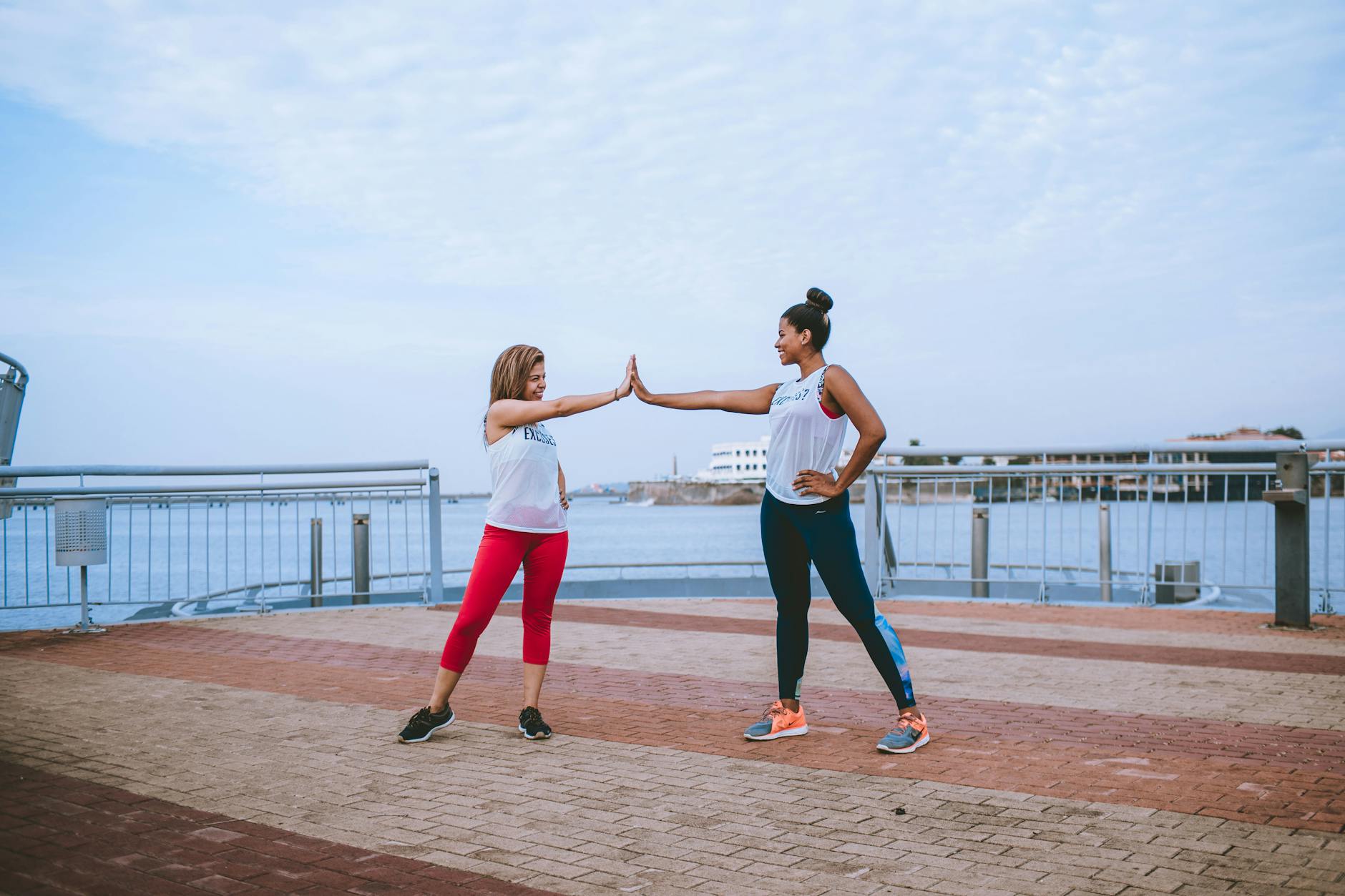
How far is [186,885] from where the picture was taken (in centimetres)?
299

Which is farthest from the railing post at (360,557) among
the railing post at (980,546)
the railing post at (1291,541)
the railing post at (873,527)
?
the railing post at (1291,541)

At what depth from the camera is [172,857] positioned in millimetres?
3219

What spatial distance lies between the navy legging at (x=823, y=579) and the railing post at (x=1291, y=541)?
537cm

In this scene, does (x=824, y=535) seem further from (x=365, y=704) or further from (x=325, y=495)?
(x=325, y=495)

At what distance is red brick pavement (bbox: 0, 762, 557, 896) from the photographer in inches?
117

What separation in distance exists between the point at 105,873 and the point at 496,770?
156cm

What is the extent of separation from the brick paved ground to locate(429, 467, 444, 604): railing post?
232cm

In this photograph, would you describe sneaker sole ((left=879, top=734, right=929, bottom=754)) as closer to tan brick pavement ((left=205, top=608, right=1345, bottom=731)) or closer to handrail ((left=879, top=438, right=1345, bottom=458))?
tan brick pavement ((left=205, top=608, right=1345, bottom=731))

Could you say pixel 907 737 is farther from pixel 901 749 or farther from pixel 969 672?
pixel 969 672

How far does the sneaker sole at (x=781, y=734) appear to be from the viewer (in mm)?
4801

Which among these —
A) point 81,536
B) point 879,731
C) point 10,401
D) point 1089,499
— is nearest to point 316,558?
point 10,401

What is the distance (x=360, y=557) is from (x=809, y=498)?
7.70 m

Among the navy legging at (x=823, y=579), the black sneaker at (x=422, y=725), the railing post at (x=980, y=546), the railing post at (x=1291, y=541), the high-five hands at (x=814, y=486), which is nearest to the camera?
the high-five hands at (x=814, y=486)

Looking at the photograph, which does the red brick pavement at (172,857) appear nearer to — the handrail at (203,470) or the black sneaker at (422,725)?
the black sneaker at (422,725)
